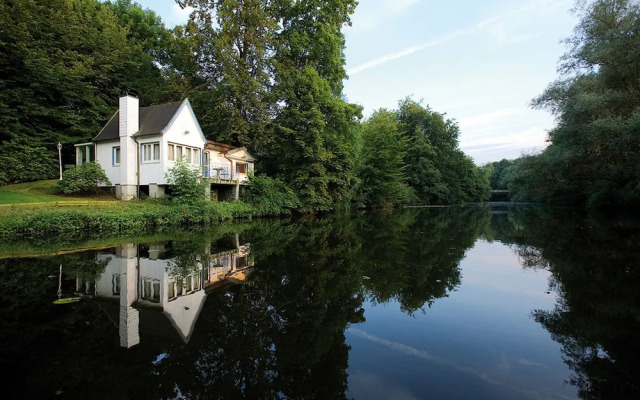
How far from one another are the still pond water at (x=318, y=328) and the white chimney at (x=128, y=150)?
14.2 m

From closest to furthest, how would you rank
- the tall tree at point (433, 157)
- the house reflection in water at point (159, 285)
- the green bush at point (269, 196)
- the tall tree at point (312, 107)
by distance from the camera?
the house reflection in water at point (159, 285)
the green bush at point (269, 196)
the tall tree at point (312, 107)
the tall tree at point (433, 157)

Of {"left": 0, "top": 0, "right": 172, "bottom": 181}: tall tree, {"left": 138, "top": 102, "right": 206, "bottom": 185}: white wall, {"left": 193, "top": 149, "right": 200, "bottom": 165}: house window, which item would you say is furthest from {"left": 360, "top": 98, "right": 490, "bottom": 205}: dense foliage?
{"left": 0, "top": 0, "right": 172, "bottom": 181}: tall tree

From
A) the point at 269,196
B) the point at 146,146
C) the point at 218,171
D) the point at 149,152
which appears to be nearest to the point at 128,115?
the point at 146,146

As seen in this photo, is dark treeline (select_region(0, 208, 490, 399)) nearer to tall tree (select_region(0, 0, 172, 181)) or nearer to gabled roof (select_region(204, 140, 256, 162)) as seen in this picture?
gabled roof (select_region(204, 140, 256, 162))

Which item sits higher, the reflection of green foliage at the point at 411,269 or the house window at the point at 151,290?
the house window at the point at 151,290

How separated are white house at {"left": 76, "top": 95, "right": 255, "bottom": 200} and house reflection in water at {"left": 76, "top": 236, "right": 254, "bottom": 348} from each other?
43.7 feet

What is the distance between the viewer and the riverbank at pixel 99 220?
553 inches

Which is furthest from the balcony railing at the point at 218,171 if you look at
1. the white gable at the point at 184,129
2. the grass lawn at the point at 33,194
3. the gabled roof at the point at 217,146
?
the grass lawn at the point at 33,194

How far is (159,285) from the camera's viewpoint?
7.09m

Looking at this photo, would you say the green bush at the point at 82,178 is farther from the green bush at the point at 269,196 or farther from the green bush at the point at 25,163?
the green bush at the point at 269,196

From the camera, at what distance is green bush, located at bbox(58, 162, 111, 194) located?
22344 millimetres

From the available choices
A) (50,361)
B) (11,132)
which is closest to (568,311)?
(50,361)

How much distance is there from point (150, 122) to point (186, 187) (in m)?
6.41

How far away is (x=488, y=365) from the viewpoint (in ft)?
13.0
